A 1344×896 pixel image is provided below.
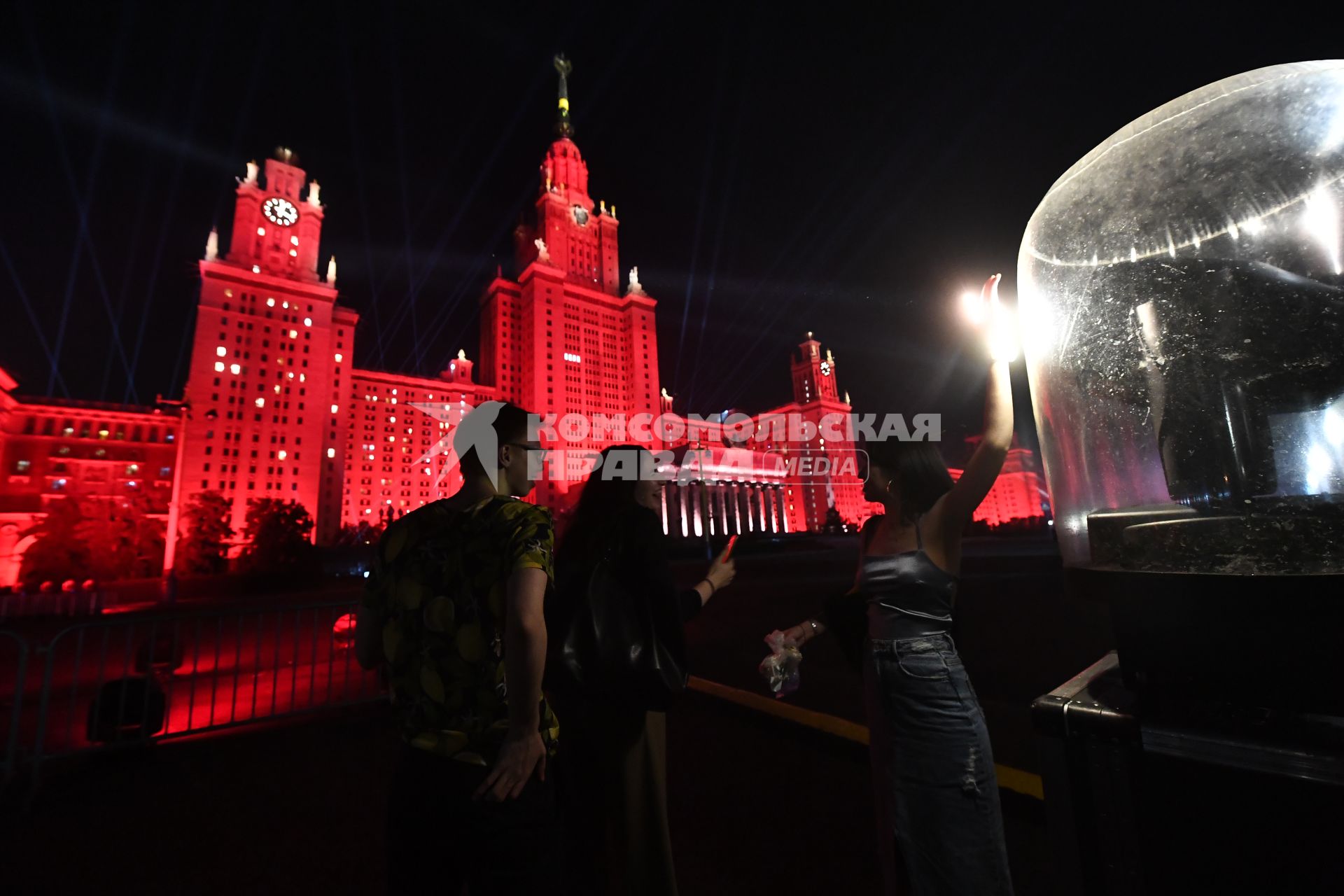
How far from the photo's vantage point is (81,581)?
24.8 meters

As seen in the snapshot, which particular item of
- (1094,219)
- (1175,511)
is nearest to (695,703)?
(1175,511)

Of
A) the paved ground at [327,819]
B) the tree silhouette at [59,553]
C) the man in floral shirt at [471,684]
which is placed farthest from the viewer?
the tree silhouette at [59,553]

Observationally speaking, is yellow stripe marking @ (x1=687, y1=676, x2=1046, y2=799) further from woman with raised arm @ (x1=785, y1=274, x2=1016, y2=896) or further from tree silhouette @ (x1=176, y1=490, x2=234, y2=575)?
tree silhouette @ (x1=176, y1=490, x2=234, y2=575)

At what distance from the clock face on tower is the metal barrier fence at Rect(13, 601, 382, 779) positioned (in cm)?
6245

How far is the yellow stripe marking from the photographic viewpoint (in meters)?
2.90

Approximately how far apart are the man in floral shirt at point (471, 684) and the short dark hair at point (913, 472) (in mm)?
1246

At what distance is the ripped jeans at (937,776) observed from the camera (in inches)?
62.1

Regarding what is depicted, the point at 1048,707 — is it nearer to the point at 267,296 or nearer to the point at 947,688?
the point at 947,688

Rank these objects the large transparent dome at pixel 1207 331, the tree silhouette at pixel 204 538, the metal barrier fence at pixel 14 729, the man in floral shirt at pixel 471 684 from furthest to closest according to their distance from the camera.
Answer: the tree silhouette at pixel 204 538 < the metal barrier fence at pixel 14 729 < the man in floral shirt at pixel 471 684 < the large transparent dome at pixel 1207 331

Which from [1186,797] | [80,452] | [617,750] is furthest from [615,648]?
[80,452]

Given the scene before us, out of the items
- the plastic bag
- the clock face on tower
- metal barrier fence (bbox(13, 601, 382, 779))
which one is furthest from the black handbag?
the clock face on tower

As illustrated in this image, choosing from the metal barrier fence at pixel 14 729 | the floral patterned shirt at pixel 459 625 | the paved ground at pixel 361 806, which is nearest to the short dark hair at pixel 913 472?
the paved ground at pixel 361 806

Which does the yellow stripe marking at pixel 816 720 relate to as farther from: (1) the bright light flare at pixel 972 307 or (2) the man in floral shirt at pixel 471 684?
(2) the man in floral shirt at pixel 471 684

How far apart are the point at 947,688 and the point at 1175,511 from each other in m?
0.80
